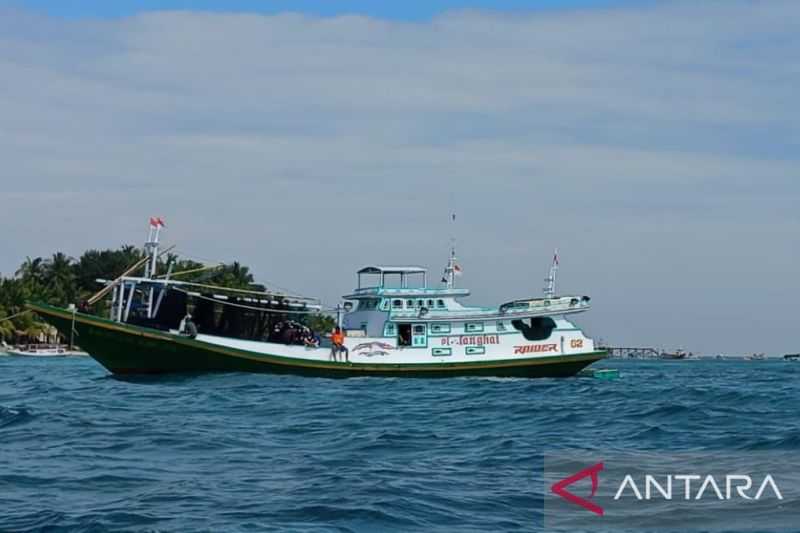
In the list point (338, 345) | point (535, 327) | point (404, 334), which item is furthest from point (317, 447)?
point (535, 327)

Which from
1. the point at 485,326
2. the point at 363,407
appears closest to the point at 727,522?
the point at 363,407

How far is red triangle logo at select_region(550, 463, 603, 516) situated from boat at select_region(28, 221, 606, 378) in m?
26.5

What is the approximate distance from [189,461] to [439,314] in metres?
29.4

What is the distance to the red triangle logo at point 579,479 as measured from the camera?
47.3ft

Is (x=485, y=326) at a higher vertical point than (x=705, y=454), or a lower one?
higher

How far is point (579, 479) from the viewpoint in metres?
16.6

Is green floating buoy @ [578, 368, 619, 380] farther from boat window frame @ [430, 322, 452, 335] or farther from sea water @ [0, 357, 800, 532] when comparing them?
sea water @ [0, 357, 800, 532]

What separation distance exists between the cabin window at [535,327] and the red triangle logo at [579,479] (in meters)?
31.2

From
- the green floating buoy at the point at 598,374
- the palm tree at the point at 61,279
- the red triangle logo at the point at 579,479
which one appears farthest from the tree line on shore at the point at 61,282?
the red triangle logo at the point at 579,479

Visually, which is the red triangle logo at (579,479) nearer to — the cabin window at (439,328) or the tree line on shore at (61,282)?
the cabin window at (439,328)

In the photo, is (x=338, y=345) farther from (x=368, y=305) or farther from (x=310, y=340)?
(x=368, y=305)

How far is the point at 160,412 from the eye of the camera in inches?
1046

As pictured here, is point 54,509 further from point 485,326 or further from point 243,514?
point 485,326

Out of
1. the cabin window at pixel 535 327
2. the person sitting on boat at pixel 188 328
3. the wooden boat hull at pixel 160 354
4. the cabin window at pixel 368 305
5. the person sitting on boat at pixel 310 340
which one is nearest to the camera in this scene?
the wooden boat hull at pixel 160 354
